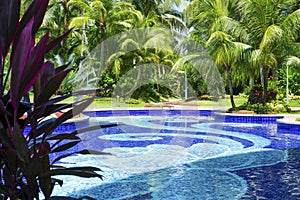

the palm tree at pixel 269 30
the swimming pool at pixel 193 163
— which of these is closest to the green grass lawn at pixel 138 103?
the palm tree at pixel 269 30

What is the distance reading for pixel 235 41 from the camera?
13352 mm

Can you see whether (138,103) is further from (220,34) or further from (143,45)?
(220,34)

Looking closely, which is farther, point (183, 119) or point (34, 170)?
point (183, 119)

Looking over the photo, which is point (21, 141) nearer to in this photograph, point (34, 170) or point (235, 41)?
point (34, 170)

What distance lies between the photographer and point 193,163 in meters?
5.85

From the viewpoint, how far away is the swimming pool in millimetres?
4246

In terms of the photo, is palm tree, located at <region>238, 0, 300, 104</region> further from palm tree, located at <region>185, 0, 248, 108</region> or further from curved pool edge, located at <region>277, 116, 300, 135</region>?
curved pool edge, located at <region>277, 116, 300, 135</region>

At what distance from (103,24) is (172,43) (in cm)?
363

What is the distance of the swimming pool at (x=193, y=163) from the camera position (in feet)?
13.9

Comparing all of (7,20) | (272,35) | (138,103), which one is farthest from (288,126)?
(138,103)

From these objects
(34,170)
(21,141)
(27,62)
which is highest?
(27,62)

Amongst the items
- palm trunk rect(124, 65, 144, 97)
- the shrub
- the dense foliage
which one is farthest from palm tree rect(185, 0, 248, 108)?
palm trunk rect(124, 65, 144, 97)

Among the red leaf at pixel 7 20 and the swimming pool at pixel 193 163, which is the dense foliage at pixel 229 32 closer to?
the swimming pool at pixel 193 163

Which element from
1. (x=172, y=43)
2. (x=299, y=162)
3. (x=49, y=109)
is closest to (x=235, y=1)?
(x=172, y=43)
